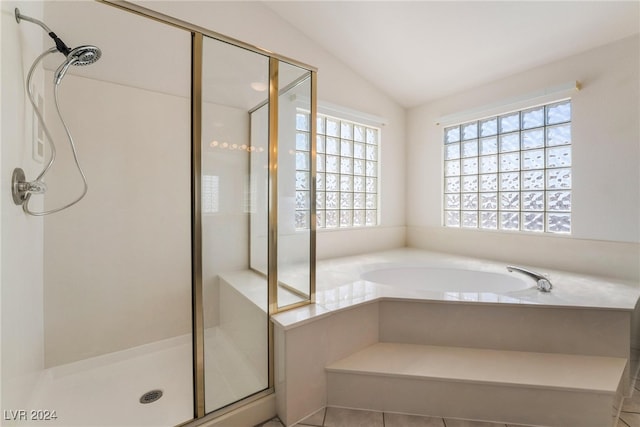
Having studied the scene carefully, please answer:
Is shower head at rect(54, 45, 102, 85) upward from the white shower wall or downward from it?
upward

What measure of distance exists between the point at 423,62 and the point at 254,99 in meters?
1.87

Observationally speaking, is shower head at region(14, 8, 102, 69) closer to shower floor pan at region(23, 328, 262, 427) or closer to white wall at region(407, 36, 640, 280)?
shower floor pan at region(23, 328, 262, 427)

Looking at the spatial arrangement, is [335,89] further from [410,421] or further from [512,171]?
[410,421]

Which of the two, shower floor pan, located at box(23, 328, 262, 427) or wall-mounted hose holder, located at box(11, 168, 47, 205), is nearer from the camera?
wall-mounted hose holder, located at box(11, 168, 47, 205)

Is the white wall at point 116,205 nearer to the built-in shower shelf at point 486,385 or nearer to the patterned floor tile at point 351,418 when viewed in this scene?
the patterned floor tile at point 351,418

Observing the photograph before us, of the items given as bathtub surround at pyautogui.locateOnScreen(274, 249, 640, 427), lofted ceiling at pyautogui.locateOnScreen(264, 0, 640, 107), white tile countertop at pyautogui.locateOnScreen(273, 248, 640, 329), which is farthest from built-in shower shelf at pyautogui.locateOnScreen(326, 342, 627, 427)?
lofted ceiling at pyautogui.locateOnScreen(264, 0, 640, 107)

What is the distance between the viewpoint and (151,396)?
1493mm

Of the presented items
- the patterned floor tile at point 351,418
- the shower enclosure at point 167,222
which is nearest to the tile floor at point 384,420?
the patterned floor tile at point 351,418

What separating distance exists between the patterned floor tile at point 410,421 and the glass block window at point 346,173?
5.81ft

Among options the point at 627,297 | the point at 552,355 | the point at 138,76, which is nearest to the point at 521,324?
the point at 552,355

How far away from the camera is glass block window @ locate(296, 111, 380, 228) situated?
2.84 metres

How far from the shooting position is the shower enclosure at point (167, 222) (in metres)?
1.33

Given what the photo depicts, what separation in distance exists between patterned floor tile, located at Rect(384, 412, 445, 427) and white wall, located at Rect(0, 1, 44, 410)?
1609 millimetres

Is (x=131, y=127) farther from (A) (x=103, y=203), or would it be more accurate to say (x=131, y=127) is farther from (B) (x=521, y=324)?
(B) (x=521, y=324)
